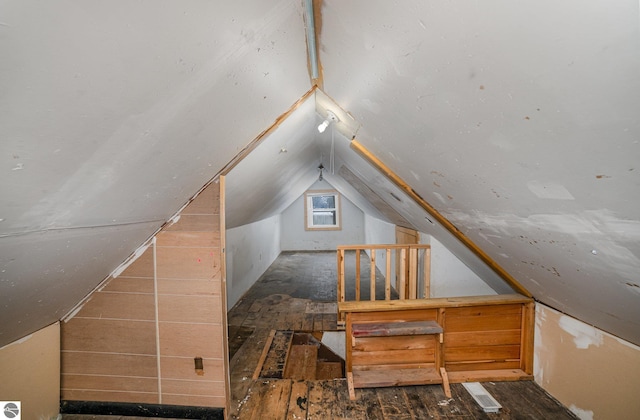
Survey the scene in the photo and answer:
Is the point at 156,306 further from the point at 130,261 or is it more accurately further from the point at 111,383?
the point at 111,383

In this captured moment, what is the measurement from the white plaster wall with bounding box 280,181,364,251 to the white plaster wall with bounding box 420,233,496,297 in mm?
5124

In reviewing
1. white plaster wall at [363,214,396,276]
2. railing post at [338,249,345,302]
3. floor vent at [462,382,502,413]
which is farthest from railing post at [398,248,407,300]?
floor vent at [462,382,502,413]

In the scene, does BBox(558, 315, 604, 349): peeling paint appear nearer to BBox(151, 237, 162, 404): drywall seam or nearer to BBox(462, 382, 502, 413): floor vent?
BBox(462, 382, 502, 413): floor vent

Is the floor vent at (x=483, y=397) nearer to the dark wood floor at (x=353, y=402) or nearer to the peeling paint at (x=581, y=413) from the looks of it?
the dark wood floor at (x=353, y=402)

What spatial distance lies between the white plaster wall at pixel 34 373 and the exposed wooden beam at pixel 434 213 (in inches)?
98.5

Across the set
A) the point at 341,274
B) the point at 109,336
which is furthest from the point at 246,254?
the point at 109,336

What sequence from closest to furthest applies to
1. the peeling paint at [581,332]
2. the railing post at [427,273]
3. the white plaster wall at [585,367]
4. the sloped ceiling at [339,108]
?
the sloped ceiling at [339,108], the white plaster wall at [585,367], the peeling paint at [581,332], the railing post at [427,273]

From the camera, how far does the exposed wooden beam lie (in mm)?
2107

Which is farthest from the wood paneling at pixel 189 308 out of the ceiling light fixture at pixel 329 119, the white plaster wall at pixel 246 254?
the white plaster wall at pixel 246 254

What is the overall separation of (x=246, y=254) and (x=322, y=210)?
4.24 metres

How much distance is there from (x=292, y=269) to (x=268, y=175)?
379 centimetres

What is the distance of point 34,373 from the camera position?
72.7 inches

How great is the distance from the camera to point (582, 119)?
69 centimetres

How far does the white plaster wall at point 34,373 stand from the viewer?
1.69m
